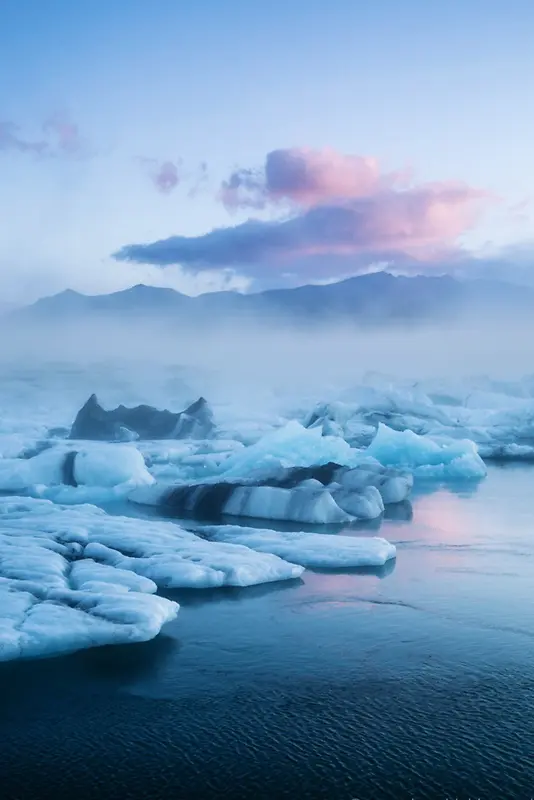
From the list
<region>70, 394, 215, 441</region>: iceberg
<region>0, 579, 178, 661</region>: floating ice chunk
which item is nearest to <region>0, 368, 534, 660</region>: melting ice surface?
<region>0, 579, 178, 661</region>: floating ice chunk

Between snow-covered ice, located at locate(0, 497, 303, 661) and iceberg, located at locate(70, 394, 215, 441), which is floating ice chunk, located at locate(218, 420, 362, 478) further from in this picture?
iceberg, located at locate(70, 394, 215, 441)

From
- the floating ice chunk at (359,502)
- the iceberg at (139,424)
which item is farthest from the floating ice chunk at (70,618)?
the iceberg at (139,424)

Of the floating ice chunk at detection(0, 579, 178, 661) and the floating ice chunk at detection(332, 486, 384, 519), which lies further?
the floating ice chunk at detection(332, 486, 384, 519)

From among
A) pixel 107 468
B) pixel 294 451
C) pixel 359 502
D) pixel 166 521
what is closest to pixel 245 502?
pixel 166 521

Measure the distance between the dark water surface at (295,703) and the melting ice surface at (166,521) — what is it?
51 centimetres

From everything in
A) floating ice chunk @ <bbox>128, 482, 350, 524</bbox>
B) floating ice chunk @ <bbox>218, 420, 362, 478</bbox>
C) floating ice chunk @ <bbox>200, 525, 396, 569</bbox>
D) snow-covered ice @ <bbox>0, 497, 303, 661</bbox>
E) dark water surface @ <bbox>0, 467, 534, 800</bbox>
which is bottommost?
dark water surface @ <bbox>0, 467, 534, 800</bbox>

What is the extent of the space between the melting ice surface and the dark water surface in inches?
20.1

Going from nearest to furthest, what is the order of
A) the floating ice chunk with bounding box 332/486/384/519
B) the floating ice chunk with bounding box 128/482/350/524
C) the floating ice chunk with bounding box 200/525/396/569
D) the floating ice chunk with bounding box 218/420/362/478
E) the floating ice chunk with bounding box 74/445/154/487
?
the floating ice chunk with bounding box 200/525/396/569 < the floating ice chunk with bounding box 128/482/350/524 < the floating ice chunk with bounding box 332/486/384/519 < the floating ice chunk with bounding box 74/445/154/487 < the floating ice chunk with bounding box 218/420/362/478

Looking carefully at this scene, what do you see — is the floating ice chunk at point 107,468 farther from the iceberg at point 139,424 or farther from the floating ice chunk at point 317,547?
the iceberg at point 139,424

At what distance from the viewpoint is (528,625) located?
41.9 feet

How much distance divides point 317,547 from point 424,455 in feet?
58.3

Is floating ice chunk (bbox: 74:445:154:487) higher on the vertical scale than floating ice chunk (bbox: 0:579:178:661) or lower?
higher

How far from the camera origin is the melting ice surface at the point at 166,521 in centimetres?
1184

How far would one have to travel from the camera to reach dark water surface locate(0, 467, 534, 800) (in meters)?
7.96
